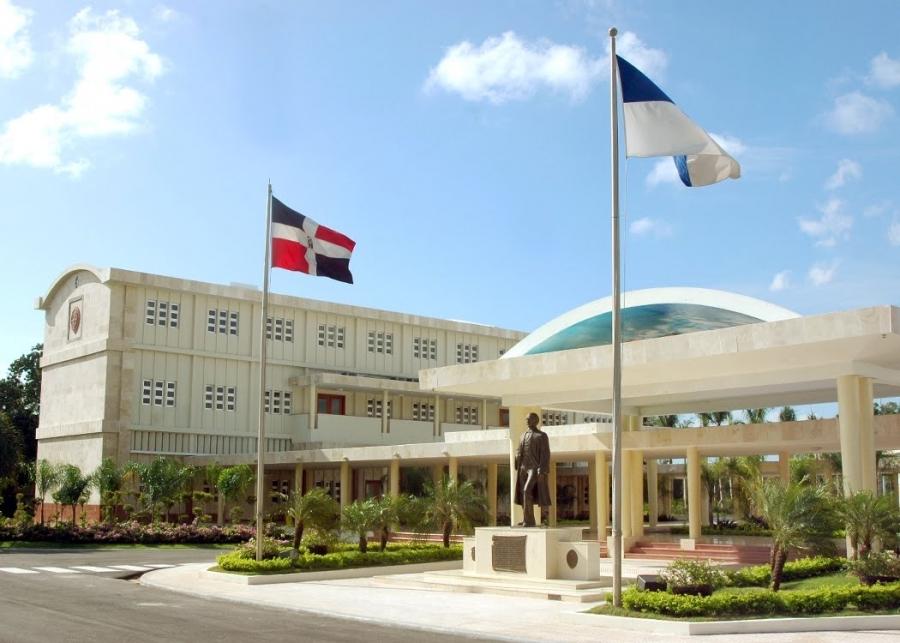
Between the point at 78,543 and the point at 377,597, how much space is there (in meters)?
21.1

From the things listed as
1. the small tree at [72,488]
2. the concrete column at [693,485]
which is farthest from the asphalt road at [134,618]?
the small tree at [72,488]

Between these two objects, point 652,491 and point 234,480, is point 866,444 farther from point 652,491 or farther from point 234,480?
point 234,480

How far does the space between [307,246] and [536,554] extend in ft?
28.9

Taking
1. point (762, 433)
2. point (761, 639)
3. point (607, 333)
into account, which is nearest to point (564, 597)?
point (761, 639)

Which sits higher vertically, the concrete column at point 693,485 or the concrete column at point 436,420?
the concrete column at point 436,420

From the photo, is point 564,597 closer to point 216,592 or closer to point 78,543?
point 216,592

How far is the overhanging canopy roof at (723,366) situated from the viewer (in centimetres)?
1814

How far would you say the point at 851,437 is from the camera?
2028 centimetres

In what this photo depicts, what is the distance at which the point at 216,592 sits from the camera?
67.2ft

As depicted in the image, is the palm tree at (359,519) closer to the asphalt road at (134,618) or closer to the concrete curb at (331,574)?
the concrete curb at (331,574)

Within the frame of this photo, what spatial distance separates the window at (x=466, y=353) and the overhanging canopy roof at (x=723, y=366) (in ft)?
95.4

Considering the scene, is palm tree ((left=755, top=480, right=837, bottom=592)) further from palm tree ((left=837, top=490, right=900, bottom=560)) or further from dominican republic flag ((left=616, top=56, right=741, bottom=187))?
dominican republic flag ((left=616, top=56, right=741, bottom=187))

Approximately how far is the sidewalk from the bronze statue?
92.7 inches

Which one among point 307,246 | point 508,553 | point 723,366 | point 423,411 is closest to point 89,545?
point 307,246
